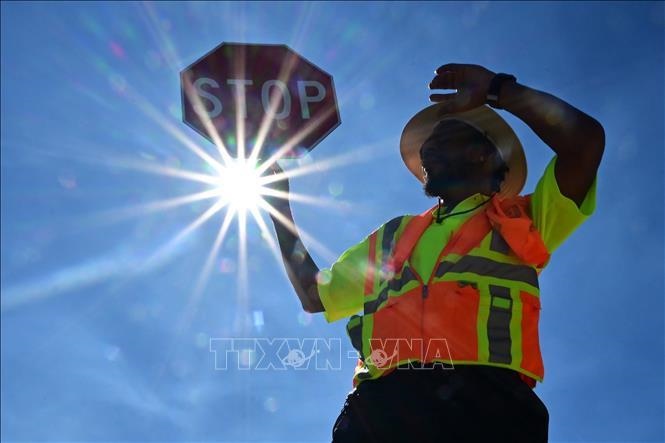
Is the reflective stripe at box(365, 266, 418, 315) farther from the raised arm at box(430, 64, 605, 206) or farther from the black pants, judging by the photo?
the raised arm at box(430, 64, 605, 206)

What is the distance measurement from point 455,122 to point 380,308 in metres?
1.16

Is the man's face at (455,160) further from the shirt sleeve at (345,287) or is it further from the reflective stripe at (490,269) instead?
the reflective stripe at (490,269)

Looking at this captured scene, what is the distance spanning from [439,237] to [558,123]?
2.30ft

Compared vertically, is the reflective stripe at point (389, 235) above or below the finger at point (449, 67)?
below

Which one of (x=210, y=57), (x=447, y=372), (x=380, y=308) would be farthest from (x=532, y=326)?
(x=210, y=57)

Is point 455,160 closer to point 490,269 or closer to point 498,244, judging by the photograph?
point 498,244

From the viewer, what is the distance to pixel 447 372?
9.37 feet

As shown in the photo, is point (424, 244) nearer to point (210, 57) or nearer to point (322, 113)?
point (322, 113)

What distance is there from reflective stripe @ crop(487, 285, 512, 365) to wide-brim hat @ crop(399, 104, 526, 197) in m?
1.05

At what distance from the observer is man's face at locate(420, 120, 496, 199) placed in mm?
3605

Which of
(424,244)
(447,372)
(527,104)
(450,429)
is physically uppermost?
(527,104)

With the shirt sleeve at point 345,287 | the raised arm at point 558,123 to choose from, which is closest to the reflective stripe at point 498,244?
the raised arm at point 558,123

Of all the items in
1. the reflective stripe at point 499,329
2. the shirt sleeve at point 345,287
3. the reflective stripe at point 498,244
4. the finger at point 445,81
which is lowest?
the reflective stripe at point 499,329

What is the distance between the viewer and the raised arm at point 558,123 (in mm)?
3025
